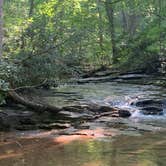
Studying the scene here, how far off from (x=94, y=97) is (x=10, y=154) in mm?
9820

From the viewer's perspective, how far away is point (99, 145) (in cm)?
976

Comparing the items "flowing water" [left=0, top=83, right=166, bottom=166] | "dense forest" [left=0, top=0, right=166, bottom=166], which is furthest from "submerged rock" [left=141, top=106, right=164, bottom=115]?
"flowing water" [left=0, top=83, right=166, bottom=166]

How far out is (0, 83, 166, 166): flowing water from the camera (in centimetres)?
828

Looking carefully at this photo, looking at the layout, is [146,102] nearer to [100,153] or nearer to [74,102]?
[74,102]

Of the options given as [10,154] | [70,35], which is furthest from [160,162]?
[70,35]

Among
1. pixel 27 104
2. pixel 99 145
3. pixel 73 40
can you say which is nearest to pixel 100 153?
pixel 99 145

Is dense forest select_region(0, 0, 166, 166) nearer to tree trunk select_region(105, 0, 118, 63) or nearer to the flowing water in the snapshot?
the flowing water

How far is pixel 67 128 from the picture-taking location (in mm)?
11867

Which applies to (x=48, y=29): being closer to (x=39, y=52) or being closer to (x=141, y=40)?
(x=39, y=52)

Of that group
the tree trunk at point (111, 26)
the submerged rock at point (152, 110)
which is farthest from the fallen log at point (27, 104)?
the tree trunk at point (111, 26)

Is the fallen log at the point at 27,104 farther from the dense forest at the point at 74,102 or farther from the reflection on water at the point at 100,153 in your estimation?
the reflection on water at the point at 100,153

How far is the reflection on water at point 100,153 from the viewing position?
8141 millimetres

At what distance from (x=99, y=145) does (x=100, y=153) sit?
85cm

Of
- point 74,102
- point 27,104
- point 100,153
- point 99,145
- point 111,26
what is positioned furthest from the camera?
point 111,26
